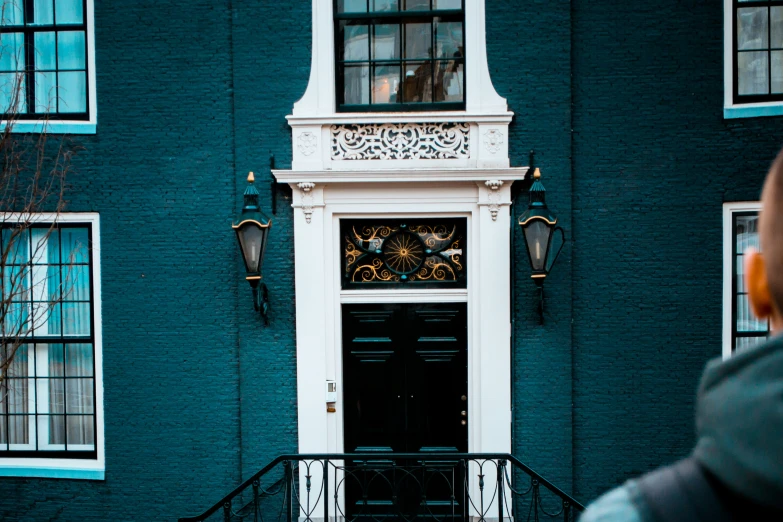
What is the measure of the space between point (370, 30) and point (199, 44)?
6.46 feet

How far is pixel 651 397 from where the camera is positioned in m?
6.39

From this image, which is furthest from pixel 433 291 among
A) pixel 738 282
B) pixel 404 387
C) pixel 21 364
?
pixel 21 364

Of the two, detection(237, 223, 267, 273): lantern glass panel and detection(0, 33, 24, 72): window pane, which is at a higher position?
detection(0, 33, 24, 72): window pane

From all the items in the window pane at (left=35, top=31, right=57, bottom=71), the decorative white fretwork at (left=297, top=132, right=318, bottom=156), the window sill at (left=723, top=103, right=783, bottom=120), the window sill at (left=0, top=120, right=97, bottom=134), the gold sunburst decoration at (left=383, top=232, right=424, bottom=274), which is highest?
the window pane at (left=35, top=31, right=57, bottom=71)

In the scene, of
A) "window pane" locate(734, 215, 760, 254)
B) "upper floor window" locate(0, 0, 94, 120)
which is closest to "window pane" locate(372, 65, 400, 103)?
"upper floor window" locate(0, 0, 94, 120)

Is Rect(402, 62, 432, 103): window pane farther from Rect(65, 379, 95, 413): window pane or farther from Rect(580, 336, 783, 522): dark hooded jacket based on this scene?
Rect(580, 336, 783, 522): dark hooded jacket

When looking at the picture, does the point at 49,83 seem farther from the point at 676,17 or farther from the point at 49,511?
the point at 676,17

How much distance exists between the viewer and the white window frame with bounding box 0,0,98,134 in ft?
21.9

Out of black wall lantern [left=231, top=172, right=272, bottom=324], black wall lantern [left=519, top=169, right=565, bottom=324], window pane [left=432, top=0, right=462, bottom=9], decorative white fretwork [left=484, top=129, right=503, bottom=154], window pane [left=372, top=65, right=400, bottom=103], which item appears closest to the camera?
A: black wall lantern [left=519, top=169, right=565, bottom=324]

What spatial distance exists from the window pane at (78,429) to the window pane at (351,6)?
5700 mm

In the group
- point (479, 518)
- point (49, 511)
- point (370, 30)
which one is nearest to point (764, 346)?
point (479, 518)

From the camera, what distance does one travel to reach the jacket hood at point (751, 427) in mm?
818

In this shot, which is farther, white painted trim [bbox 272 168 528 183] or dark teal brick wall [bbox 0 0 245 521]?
dark teal brick wall [bbox 0 0 245 521]

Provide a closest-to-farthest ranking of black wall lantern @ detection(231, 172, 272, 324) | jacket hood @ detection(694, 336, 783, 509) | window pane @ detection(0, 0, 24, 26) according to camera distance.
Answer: jacket hood @ detection(694, 336, 783, 509), black wall lantern @ detection(231, 172, 272, 324), window pane @ detection(0, 0, 24, 26)
